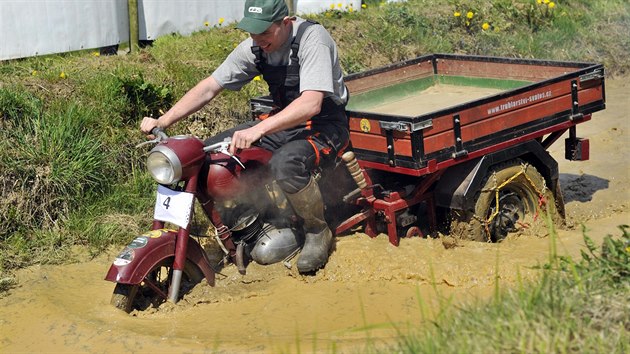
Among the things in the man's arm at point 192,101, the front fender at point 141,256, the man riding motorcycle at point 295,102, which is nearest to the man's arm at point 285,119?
the man riding motorcycle at point 295,102

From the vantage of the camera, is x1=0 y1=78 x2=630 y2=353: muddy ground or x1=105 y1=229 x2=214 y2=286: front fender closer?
x1=0 y1=78 x2=630 y2=353: muddy ground

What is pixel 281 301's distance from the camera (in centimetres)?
571

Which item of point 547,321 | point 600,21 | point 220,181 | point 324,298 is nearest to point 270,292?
point 324,298

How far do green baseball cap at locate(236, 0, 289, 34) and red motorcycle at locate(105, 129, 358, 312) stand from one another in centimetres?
73

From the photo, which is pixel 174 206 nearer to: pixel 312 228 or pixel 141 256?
pixel 141 256

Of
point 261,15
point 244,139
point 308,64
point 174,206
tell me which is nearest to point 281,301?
point 174,206

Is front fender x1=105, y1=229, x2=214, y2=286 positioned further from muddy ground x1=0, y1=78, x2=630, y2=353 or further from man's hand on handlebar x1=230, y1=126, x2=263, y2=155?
man's hand on handlebar x1=230, y1=126, x2=263, y2=155

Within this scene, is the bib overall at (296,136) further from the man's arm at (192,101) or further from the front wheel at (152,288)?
the front wheel at (152,288)

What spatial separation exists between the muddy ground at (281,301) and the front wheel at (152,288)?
0.08 m

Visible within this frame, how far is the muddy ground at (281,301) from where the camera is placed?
16.7 feet

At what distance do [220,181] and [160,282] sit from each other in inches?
29.9

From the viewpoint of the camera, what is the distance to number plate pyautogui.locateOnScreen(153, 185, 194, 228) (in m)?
5.47

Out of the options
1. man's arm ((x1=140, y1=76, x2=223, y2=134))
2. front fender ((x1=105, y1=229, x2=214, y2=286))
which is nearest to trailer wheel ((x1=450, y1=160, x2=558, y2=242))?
man's arm ((x1=140, y1=76, x2=223, y2=134))

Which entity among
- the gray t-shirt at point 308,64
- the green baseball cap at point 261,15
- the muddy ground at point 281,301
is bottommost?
the muddy ground at point 281,301
